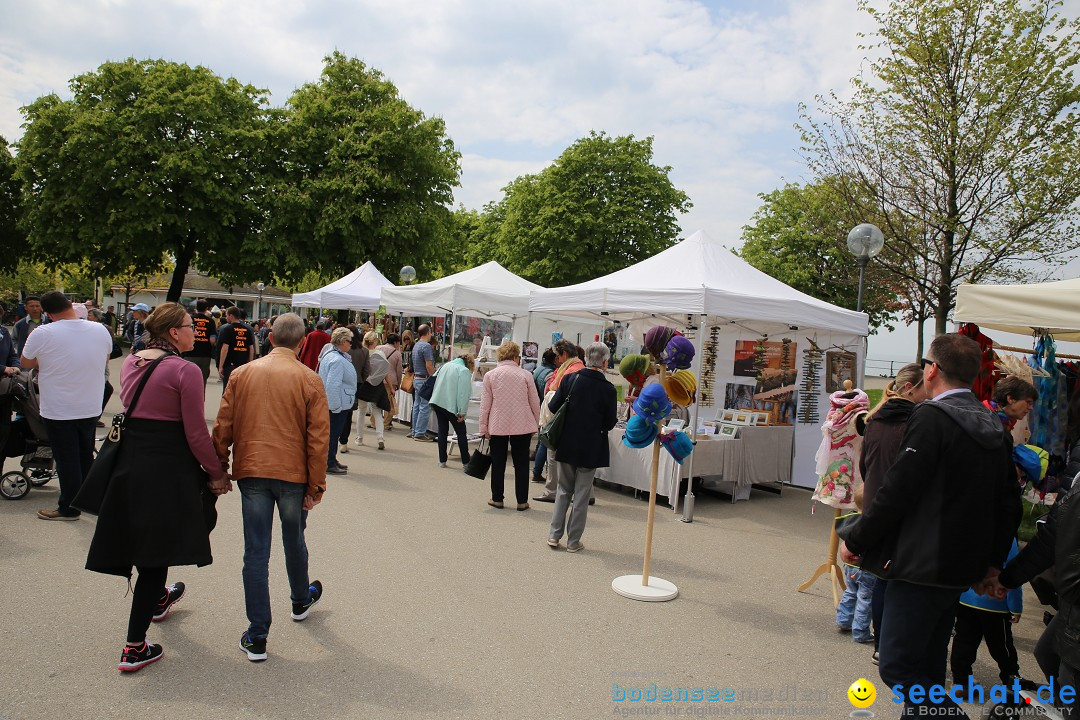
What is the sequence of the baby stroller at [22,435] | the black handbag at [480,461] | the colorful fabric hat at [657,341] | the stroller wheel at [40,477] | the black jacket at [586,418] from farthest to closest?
the black handbag at [480,461] → the stroller wheel at [40,477] → the baby stroller at [22,435] → the black jacket at [586,418] → the colorful fabric hat at [657,341]

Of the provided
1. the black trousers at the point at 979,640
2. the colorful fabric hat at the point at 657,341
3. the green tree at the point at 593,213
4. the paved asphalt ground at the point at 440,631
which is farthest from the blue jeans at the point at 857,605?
the green tree at the point at 593,213

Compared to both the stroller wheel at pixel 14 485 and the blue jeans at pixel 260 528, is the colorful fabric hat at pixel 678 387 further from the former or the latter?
the stroller wheel at pixel 14 485

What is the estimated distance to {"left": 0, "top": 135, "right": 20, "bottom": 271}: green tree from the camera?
29156 millimetres

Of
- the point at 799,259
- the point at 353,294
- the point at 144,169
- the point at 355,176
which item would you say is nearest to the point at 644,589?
the point at 353,294

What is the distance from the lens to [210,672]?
11.5 ft

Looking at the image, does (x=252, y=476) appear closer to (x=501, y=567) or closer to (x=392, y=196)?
(x=501, y=567)

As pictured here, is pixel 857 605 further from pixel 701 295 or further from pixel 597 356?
pixel 701 295

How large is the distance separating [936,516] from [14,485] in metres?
7.31

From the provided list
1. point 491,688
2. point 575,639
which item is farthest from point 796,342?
point 491,688

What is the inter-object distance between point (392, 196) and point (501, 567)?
23.5 m

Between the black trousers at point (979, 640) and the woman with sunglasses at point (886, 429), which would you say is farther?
the black trousers at point (979, 640)

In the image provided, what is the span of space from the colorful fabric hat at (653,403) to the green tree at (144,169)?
75.5 ft

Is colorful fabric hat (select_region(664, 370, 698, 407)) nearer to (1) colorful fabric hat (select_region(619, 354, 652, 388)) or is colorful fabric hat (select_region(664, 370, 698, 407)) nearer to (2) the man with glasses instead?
(1) colorful fabric hat (select_region(619, 354, 652, 388))

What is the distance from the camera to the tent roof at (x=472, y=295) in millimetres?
11867
